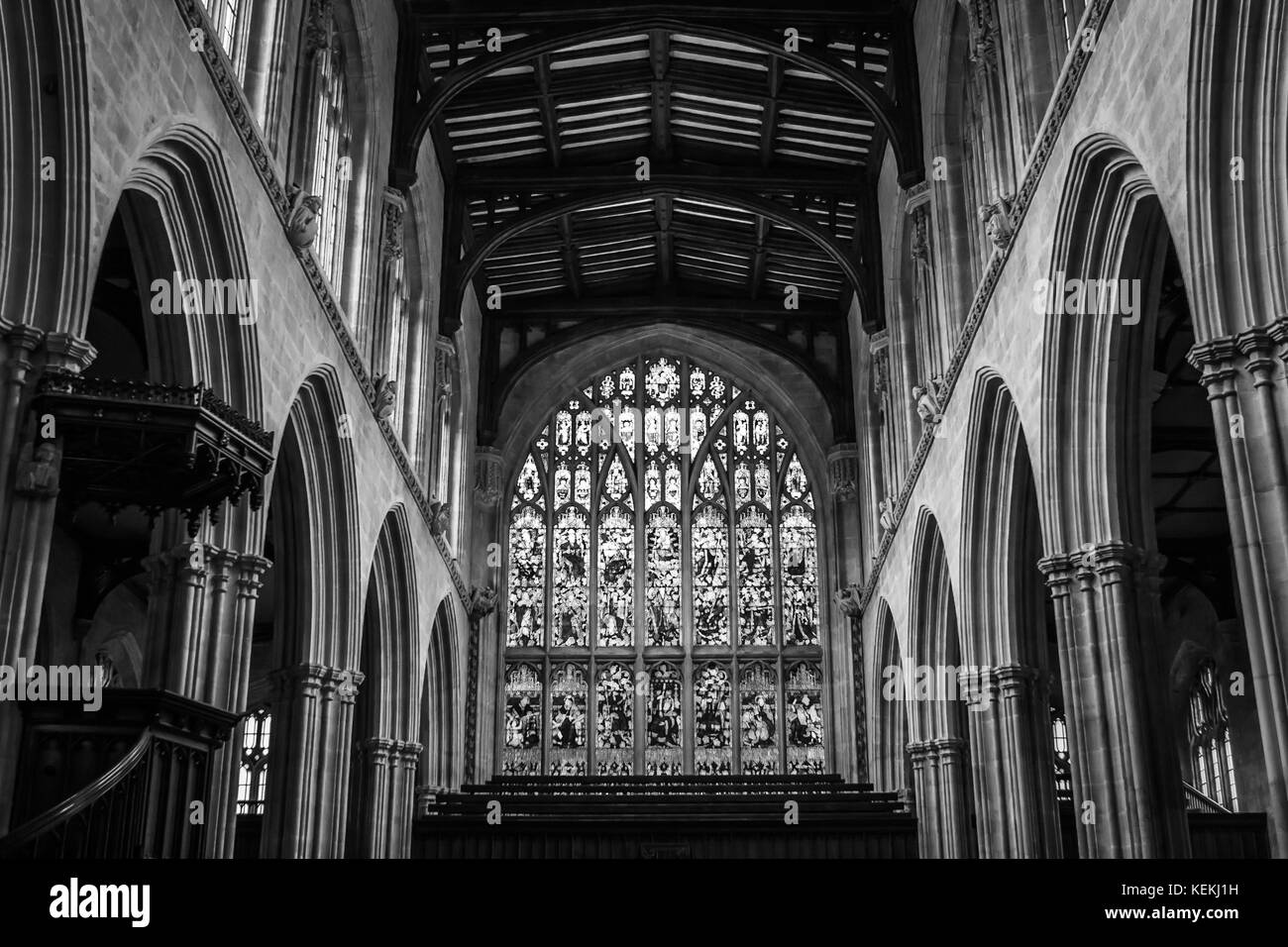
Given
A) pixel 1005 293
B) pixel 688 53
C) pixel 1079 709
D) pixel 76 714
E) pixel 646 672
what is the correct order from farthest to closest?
pixel 646 672 < pixel 688 53 < pixel 1005 293 < pixel 1079 709 < pixel 76 714

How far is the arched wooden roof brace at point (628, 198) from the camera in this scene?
2283 centimetres

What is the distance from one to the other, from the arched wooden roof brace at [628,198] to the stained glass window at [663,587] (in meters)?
5.75

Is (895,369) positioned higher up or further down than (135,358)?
higher up

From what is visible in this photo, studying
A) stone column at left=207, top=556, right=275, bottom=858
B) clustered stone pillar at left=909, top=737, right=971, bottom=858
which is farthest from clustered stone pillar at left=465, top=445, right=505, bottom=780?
stone column at left=207, top=556, right=275, bottom=858

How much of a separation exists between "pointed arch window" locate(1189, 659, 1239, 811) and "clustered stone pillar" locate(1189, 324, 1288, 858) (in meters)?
15.9

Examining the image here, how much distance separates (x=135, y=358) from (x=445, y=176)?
8049 mm

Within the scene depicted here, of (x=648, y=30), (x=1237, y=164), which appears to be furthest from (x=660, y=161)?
(x=1237, y=164)

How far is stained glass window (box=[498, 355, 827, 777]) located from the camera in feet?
86.0

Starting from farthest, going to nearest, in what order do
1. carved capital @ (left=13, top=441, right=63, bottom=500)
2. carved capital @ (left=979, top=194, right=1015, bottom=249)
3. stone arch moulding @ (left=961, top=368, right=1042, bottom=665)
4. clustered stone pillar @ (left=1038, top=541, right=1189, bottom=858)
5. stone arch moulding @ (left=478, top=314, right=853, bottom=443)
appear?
1. stone arch moulding @ (left=478, top=314, right=853, bottom=443)
2. stone arch moulding @ (left=961, top=368, right=1042, bottom=665)
3. carved capital @ (left=979, top=194, right=1015, bottom=249)
4. clustered stone pillar @ (left=1038, top=541, right=1189, bottom=858)
5. carved capital @ (left=13, top=441, right=63, bottom=500)

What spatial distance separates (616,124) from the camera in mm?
22922

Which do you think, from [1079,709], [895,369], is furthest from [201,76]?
[895,369]

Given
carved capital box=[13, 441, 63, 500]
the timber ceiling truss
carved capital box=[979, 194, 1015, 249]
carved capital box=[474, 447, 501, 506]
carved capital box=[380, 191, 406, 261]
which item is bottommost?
carved capital box=[13, 441, 63, 500]

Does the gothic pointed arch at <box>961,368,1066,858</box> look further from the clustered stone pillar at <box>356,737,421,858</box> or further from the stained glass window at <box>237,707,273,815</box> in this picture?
the stained glass window at <box>237,707,273,815</box>
